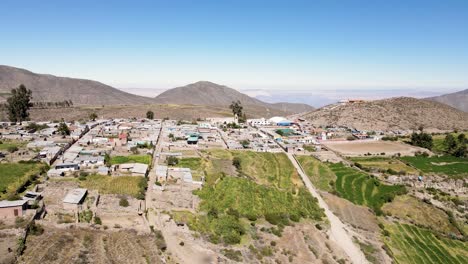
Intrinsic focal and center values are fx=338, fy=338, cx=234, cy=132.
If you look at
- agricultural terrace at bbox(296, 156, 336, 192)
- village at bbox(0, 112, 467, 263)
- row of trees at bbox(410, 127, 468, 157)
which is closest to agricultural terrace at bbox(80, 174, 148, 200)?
village at bbox(0, 112, 467, 263)

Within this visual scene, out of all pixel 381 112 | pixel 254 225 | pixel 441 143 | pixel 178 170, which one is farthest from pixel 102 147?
pixel 381 112

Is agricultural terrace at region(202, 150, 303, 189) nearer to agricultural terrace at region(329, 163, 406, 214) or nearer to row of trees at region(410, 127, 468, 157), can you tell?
agricultural terrace at region(329, 163, 406, 214)

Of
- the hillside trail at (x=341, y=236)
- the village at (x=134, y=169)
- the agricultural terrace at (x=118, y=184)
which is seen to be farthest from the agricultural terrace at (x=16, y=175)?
the hillside trail at (x=341, y=236)

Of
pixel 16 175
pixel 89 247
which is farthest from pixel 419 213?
pixel 16 175

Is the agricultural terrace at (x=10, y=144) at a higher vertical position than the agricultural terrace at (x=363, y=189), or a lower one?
higher

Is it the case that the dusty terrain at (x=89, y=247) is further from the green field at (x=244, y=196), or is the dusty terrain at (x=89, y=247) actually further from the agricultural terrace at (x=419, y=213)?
the agricultural terrace at (x=419, y=213)

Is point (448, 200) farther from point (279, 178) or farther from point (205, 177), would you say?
point (205, 177)
